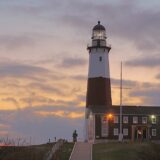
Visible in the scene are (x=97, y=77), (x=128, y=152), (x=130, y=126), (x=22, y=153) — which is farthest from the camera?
(x=97, y=77)

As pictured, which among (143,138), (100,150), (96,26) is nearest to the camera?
(100,150)

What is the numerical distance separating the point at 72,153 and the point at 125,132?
25.9m

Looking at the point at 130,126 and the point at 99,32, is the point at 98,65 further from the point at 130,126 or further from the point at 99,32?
the point at 130,126

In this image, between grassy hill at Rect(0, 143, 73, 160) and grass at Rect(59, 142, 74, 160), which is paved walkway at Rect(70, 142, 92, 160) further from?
grassy hill at Rect(0, 143, 73, 160)

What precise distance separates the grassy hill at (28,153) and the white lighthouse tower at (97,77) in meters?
17.4

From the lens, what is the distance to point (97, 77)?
9419cm

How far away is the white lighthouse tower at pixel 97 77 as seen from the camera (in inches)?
3674

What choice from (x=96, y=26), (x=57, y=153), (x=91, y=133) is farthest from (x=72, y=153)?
(x=96, y=26)

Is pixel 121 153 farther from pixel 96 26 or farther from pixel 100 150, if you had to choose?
pixel 96 26

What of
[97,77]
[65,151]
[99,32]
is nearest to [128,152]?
[65,151]

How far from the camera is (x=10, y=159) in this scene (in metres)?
66.8

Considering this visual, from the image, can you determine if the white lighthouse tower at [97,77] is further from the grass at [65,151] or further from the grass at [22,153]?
the grass at [22,153]

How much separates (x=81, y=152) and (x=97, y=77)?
27.7m

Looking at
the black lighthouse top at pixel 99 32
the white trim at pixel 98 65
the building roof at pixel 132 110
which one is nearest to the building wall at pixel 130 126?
the building roof at pixel 132 110
